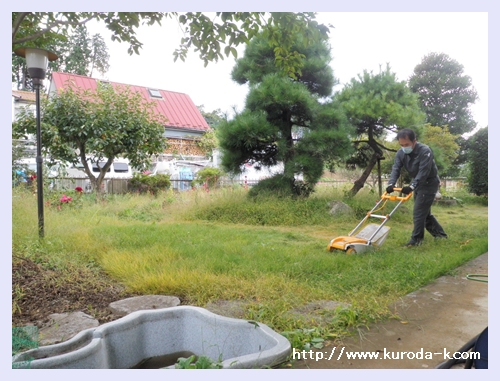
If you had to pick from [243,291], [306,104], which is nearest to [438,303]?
[243,291]

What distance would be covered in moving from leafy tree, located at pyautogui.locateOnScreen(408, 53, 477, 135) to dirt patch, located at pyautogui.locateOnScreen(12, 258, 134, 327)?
2.82 meters

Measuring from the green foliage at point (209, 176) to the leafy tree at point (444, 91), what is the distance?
277cm

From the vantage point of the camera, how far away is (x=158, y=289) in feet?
5.92

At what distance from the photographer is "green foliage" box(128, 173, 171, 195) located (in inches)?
207

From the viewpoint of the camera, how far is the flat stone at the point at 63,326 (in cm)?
136

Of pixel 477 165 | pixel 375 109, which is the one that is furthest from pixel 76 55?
pixel 477 165

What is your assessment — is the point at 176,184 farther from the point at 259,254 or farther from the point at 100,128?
the point at 259,254

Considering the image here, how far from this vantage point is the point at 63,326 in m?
1.45

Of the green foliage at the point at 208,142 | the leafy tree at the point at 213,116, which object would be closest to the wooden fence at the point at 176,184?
the green foliage at the point at 208,142

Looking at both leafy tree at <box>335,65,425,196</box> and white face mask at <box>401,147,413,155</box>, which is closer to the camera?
white face mask at <box>401,147,413,155</box>

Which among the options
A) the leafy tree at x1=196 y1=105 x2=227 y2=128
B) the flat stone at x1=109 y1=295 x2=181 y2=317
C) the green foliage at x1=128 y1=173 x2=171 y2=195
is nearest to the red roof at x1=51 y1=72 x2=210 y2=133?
the leafy tree at x1=196 y1=105 x2=227 y2=128

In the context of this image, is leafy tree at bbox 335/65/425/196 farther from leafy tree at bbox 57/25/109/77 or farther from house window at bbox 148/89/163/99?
leafy tree at bbox 57/25/109/77

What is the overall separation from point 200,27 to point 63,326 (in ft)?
5.35

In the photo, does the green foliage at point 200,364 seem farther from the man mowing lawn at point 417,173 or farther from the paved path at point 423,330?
the man mowing lawn at point 417,173
